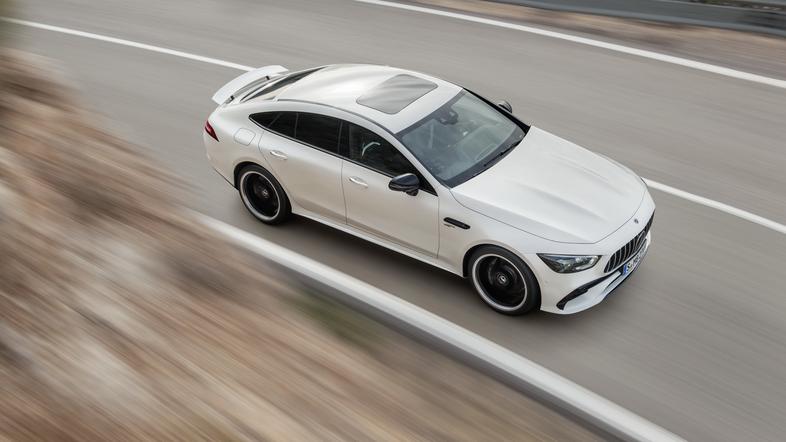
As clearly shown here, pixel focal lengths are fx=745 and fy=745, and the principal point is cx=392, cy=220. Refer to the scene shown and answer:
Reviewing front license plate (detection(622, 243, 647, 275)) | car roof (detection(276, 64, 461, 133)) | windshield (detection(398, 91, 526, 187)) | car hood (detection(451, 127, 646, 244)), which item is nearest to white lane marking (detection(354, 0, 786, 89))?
car hood (detection(451, 127, 646, 244))

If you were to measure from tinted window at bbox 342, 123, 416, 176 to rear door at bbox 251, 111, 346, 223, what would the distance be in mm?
144

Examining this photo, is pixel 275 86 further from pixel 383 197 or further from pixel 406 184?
pixel 406 184

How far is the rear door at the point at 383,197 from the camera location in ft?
21.1

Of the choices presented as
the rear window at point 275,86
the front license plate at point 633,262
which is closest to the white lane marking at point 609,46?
the front license plate at point 633,262

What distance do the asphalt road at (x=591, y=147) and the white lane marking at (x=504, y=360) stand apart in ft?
0.93

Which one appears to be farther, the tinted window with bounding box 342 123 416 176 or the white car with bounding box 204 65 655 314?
the tinted window with bounding box 342 123 416 176

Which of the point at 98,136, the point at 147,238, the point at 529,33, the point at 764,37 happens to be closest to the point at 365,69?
the point at 98,136

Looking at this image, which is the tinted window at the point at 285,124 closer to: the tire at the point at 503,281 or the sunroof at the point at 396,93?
the sunroof at the point at 396,93

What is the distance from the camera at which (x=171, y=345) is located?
14.8ft

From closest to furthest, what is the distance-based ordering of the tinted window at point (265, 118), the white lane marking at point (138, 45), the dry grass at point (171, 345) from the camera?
the dry grass at point (171, 345), the tinted window at point (265, 118), the white lane marking at point (138, 45)

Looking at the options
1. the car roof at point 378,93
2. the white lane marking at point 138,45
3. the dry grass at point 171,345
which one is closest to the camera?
the dry grass at point 171,345

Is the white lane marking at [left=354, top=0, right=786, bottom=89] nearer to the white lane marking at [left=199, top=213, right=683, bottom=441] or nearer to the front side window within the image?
the front side window

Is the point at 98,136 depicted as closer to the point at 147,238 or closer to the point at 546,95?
the point at 147,238

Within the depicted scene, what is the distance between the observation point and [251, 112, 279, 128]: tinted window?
734cm
